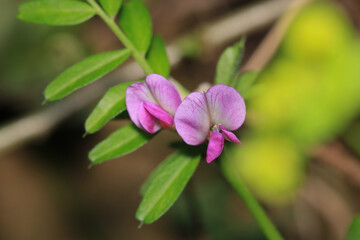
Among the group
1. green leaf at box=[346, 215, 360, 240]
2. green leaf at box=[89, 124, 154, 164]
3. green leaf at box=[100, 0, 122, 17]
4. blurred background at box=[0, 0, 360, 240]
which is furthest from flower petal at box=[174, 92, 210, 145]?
blurred background at box=[0, 0, 360, 240]

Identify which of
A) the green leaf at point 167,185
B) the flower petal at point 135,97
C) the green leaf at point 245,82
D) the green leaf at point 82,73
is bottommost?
the green leaf at point 167,185

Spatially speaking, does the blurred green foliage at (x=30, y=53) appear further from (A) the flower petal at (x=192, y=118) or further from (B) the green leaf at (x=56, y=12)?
(A) the flower petal at (x=192, y=118)

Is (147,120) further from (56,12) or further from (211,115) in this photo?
(56,12)

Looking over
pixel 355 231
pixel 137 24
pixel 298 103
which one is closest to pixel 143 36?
pixel 137 24

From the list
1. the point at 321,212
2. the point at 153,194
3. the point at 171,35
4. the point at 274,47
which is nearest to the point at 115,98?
the point at 153,194

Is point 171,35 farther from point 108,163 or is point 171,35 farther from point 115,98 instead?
point 115,98

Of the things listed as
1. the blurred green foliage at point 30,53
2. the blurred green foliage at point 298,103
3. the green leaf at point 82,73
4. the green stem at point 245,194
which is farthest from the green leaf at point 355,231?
the blurred green foliage at point 30,53

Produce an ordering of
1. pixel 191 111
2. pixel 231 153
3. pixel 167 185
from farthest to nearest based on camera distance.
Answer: pixel 231 153 < pixel 167 185 < pixel 191 111
